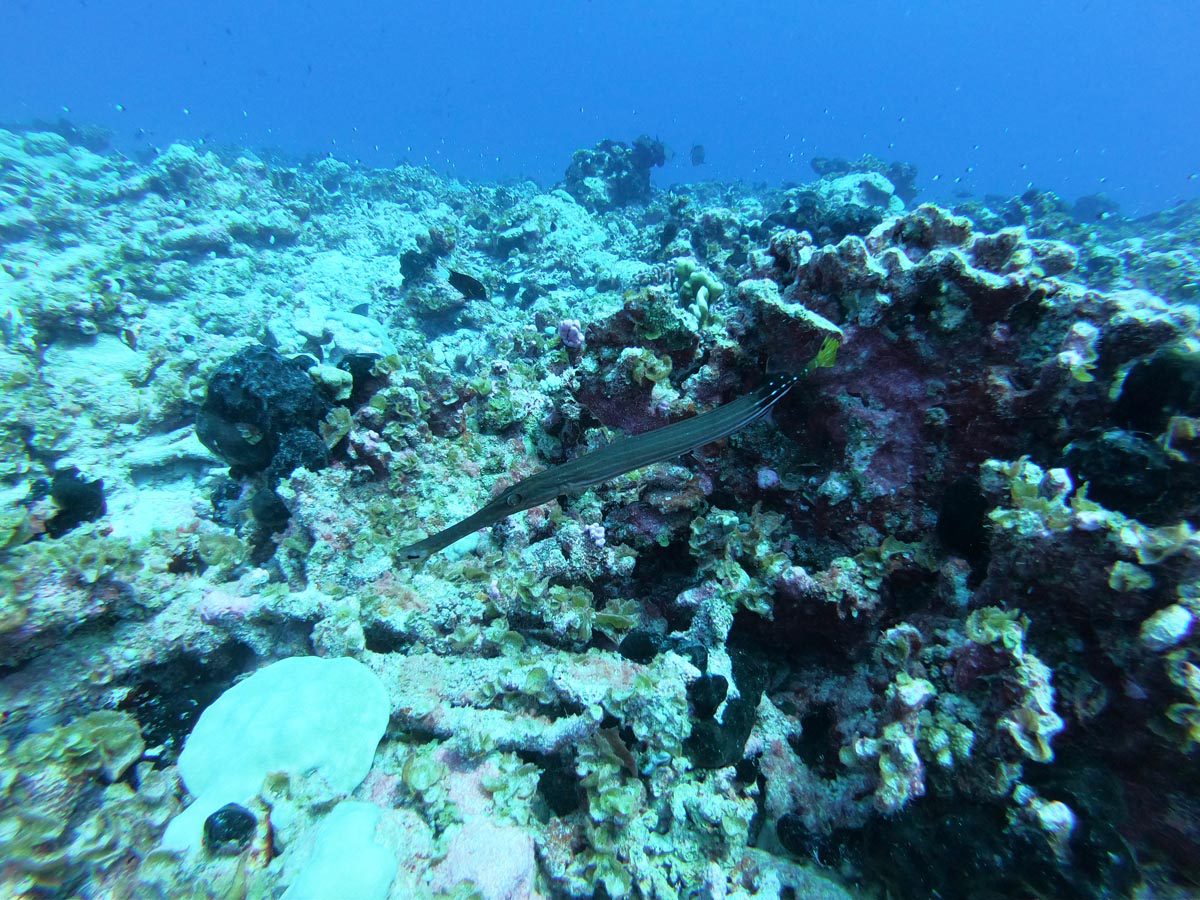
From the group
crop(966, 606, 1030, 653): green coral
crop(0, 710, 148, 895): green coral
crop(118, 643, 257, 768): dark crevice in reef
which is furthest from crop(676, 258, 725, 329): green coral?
crop(0, 710, 148, 895): green coral

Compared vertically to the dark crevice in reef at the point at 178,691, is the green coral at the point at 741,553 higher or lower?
higher

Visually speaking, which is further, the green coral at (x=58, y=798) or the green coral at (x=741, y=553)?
the green coral at (x=741, y=553)

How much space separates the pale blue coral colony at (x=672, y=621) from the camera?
7.77 feet

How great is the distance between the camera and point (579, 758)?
2916 mm

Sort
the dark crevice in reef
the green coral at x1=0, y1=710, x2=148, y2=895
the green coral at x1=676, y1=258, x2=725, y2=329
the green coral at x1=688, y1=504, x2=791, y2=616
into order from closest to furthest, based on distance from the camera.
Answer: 1. the green coral at x1=0, y1=710, x2=148, y2=895
2. the dark crevice in reef
3. the green coral at x1=688, y1=504, x2=791, y2=616
4. the green coral at x1=676, y1=258, x2=725, y2=329

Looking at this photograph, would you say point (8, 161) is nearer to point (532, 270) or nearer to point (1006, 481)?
point (532, 270)

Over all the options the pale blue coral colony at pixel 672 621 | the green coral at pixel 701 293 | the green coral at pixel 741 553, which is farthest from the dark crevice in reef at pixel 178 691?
the green coral at pixel 701 293

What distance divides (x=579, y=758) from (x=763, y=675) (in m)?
1.40

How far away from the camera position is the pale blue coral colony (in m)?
2.37

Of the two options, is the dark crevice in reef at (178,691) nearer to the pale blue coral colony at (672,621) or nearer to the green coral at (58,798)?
the pale blue coral colony at (672,621)

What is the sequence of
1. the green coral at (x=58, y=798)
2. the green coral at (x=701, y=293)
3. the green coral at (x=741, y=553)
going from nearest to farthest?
the green coral at (x=58, y=798) < the green coral at (x=741, y=553) < the green coral at (x=701, y=293)

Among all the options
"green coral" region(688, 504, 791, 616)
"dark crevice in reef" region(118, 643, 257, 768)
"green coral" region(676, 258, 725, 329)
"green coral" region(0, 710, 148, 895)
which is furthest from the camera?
"green coral" region(676, 258, 725, 329)

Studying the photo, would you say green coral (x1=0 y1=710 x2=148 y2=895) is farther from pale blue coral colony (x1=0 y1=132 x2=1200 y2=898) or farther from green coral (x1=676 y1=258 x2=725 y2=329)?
green coral (x1=676 y1=258 x2=725 y2=329)

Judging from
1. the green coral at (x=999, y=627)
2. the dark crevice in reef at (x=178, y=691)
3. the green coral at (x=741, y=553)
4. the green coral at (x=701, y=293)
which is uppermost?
the green coral at (x=701, y=293)
